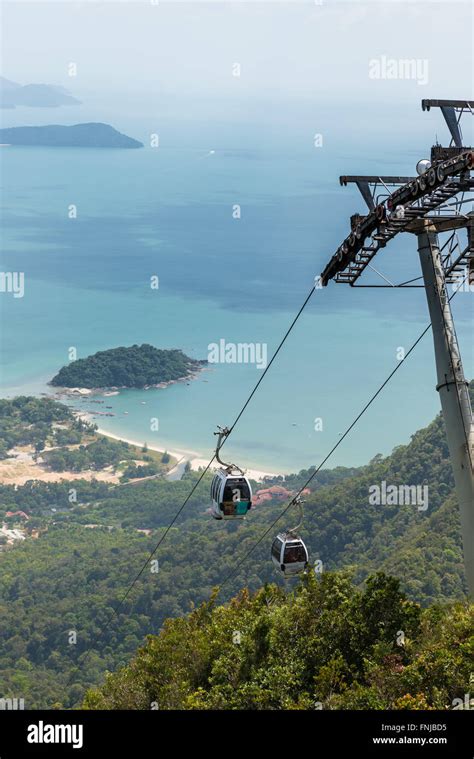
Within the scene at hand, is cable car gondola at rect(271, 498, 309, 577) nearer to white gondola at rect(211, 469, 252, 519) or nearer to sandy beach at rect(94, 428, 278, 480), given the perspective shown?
white gondola at rect(211, 469, 252, 519)

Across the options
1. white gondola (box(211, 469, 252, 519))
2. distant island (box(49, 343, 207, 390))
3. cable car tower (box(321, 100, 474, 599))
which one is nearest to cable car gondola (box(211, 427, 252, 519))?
white gondola (box(211, 469, 252, 519))

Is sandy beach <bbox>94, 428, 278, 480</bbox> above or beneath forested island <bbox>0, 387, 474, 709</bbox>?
above

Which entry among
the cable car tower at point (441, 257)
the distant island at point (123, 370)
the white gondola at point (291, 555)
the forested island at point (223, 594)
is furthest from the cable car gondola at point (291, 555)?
the distant island at point (123, 370)

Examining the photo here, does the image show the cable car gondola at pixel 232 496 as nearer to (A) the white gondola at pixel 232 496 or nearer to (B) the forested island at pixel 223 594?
(A) the white gondola at pixel 232 496

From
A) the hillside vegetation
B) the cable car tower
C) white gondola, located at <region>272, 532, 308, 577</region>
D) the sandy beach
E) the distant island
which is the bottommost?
the hillside vegetation
